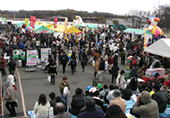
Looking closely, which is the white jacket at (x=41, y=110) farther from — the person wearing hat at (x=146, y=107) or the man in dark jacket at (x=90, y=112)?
the person wearing hat at (x=146, y=107)

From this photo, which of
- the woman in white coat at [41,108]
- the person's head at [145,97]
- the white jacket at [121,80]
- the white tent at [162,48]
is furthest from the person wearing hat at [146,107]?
the white tent at [162,48]

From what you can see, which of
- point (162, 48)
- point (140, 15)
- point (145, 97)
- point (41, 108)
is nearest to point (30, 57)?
point (41, 108)

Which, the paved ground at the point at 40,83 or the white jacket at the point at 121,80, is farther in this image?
the white jacket at the point at 121,80

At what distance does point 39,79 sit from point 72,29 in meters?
12.4

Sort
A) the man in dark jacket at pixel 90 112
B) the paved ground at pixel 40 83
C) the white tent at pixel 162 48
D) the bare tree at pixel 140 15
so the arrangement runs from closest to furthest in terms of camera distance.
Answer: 1. the man in dark jacket at pixel 90 112
2. the paved ground at pixel 40 83
3. the white tent at pixel 162 48
4. the bare tree at pixel 140 15

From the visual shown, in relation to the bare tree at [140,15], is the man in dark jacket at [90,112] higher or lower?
lower

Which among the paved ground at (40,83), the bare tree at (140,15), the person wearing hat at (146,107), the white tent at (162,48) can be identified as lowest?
the paved ground at (40,83)

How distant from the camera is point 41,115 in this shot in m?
4.59

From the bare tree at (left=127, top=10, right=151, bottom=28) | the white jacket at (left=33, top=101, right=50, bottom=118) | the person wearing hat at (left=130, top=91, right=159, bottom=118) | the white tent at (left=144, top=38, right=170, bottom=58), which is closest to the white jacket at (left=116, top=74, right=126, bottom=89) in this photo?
the white tent at (left=144, top=38, right=170, bottom=58)

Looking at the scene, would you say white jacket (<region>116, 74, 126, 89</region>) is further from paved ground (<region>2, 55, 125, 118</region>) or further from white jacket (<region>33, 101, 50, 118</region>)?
white jacket (<region>33, 101, 50, 118</region>)

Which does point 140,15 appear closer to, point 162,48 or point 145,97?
point 162,48

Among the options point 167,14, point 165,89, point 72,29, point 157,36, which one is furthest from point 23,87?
point 167,14

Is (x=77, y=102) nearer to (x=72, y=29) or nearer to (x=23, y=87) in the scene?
(x=23, y=87)

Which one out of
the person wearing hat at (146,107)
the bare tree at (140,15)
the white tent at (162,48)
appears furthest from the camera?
the bare tree at (140,15)
